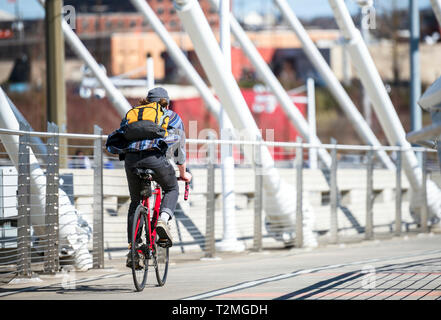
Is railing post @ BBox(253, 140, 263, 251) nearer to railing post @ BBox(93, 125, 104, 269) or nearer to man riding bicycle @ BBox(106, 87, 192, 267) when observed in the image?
railing post @ BBox(93, 125, 104, 269)

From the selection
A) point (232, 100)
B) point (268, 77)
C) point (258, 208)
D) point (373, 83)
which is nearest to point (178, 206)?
point (258, 208)

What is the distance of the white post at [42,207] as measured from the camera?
11062 millimetres

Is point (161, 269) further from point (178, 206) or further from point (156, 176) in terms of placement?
point (178, 206)

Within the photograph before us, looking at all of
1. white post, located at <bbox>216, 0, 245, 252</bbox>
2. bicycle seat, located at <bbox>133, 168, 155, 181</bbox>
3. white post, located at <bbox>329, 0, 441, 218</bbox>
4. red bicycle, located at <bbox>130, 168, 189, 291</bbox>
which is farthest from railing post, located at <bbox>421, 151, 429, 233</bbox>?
bicycle seat, located at <bbox>133, 168, 155, 181</bbox>

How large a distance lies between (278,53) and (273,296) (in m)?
70.0

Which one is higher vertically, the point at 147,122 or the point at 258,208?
the point at 147,122

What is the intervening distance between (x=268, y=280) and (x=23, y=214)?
100.0 inches

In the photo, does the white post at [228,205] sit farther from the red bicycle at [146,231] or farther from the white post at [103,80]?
the red bicycle at [146,231]

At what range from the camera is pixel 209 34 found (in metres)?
14.8

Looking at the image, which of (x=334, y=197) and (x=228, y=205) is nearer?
(x=228, y=205)

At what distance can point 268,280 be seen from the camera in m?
9.69

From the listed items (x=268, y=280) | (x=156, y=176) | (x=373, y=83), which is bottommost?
(x=268, y=280)
